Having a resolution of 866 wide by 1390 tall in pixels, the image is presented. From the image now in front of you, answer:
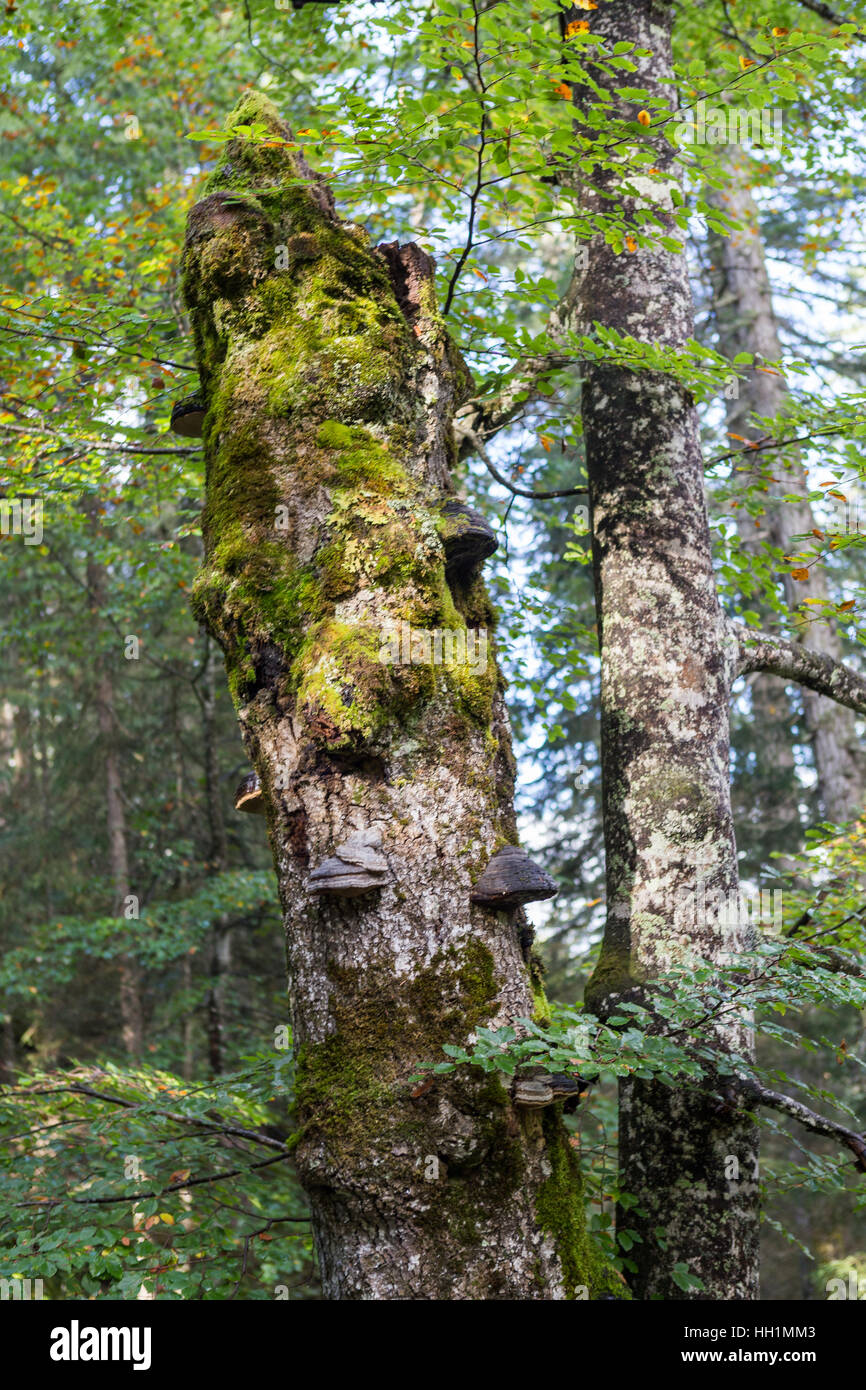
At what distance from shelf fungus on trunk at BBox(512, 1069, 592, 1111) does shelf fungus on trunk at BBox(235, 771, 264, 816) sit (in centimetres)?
108

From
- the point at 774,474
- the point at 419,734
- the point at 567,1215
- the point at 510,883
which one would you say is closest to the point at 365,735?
the point at 419,734

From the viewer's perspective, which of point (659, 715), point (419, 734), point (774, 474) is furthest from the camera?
point (774, 474)

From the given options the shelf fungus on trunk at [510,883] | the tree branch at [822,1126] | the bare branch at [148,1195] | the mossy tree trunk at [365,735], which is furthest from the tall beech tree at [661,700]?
the bare branch at [148,1195]

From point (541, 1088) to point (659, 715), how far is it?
1.66 metres

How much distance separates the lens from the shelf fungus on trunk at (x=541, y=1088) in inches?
94.8

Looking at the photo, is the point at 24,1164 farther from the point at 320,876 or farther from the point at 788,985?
the point at 788,985

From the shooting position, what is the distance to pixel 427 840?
251 centimetres

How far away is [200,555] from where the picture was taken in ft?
43.3

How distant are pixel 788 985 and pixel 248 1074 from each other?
2327mm

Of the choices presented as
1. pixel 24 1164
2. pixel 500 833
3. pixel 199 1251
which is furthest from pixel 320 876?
pixel 24 1164

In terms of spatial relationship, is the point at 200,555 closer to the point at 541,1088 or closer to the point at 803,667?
the point at 803,667

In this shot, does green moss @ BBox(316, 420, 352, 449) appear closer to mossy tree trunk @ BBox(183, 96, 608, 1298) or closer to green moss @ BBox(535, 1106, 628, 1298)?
mossy tree trunk @ BBox(183, 96, 608, 1298)

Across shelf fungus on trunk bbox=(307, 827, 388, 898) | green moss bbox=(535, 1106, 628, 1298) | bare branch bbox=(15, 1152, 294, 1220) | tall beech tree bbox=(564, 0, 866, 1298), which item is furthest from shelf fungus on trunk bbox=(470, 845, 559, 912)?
bare branch bbox=(15, 1152, 294, 1220)

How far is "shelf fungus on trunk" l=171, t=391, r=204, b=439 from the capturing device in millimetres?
3395
